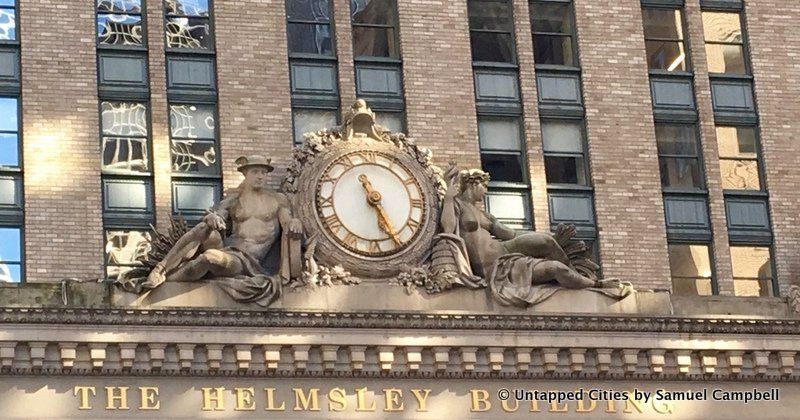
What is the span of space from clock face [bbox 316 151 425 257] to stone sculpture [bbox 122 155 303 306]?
89cm

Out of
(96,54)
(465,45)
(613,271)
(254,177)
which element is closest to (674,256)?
(613,271)

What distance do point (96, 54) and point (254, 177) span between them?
4.00 meters

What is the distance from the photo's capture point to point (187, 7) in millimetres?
44281

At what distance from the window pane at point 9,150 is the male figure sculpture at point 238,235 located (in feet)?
11.9

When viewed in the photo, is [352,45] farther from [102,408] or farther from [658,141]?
[102,408]

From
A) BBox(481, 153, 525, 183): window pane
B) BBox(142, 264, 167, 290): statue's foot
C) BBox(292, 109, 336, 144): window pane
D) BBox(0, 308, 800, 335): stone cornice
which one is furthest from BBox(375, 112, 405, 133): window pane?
BBox(142, 264, 167, 290): statue's foot

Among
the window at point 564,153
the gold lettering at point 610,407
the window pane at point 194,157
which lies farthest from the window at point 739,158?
the window pane at point 194,157

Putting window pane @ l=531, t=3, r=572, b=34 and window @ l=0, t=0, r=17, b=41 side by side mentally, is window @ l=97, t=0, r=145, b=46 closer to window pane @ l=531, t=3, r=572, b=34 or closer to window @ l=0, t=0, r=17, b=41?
window @ l=0, t=0, r=17, b=41

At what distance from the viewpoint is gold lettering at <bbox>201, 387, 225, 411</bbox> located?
39.8 metres

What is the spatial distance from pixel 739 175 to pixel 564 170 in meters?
3.51

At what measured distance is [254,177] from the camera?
41469 millimetres

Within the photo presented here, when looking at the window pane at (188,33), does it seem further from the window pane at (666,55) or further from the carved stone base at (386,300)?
the window pane at (666,55)

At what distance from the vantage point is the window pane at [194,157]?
43031mm

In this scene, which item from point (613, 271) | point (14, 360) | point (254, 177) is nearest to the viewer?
point (14, 360)
